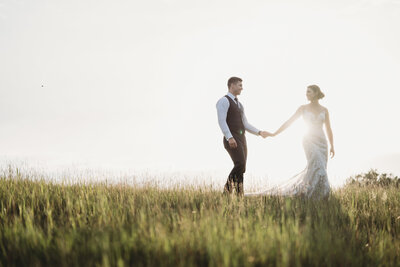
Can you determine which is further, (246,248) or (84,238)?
(84,238)

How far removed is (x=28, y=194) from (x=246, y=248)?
459cm

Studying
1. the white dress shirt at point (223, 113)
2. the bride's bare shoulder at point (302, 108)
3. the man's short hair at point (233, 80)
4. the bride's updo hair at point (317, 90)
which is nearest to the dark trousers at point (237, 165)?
the white dress shirt at point (223, 113)

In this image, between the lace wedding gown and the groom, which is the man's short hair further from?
the lace wedding gown

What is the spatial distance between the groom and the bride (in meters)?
0.51

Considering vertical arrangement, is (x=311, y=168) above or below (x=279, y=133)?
below

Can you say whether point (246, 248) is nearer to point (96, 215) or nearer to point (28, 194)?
point (96, 215)

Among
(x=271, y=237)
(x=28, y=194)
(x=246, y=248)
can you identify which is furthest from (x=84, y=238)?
(x=28, y=194)

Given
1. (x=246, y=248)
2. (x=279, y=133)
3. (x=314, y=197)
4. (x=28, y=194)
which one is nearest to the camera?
(x=246, y=248)

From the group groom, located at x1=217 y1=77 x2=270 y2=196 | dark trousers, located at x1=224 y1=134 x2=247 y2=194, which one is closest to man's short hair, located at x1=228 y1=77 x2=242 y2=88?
groom, located at x1=217 y1=77 x2=270 y2=196

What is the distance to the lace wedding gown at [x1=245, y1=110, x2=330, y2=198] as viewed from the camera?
7.60 meters

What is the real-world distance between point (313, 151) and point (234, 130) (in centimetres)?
186

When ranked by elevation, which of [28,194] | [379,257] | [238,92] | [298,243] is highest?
[238,92]

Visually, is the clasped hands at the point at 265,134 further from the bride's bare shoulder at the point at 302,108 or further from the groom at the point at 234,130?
the bride's bare shoulder at the point at 302,108

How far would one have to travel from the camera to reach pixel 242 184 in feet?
25.6
